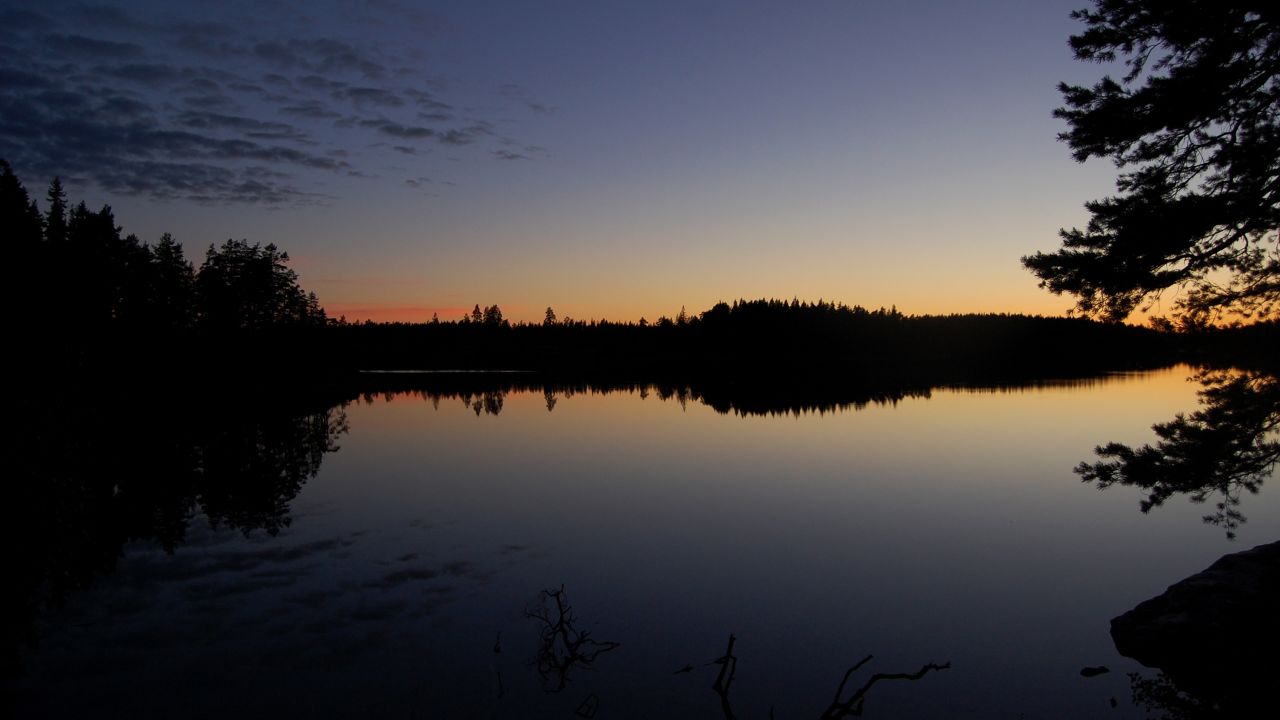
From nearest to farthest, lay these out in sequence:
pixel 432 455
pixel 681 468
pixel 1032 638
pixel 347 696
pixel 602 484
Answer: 1. pixel 347 696
2. pixel 1032 638
3. pixel 602 484
4. pixel 681 468
5. pixel 432 455

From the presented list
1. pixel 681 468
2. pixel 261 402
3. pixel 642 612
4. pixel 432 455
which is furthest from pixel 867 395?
pixel 642 612

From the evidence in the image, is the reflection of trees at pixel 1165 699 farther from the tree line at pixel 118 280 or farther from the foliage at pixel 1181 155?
the tree line at pixel 118 280

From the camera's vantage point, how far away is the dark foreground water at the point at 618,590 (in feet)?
33.0

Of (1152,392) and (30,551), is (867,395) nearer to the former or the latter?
(1152,392)

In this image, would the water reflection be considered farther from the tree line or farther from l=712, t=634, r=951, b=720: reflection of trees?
the tree line

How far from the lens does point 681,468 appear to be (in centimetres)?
2962

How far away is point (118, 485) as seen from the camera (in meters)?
23.7

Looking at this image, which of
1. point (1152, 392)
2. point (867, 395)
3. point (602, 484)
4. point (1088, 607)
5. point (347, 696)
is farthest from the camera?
point (1152, 392)

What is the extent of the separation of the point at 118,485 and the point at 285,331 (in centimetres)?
8155

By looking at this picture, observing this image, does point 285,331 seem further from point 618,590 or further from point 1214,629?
point 1214,629

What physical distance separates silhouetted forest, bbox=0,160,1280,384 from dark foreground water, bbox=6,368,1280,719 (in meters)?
5.99

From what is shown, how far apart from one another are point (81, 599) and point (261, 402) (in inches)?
1920

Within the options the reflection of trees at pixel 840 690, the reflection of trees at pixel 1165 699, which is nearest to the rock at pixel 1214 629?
the reflection of trees at pixel 1165 699

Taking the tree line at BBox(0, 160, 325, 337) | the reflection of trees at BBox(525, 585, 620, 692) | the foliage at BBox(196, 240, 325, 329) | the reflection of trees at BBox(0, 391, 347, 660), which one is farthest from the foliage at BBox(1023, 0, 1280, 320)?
the foliage at BBox(196, 240, 325, 329)
